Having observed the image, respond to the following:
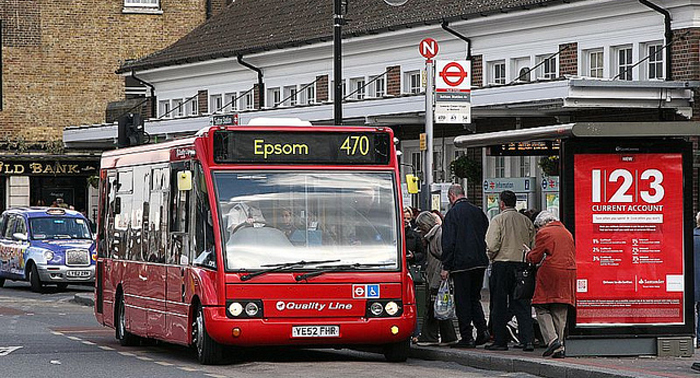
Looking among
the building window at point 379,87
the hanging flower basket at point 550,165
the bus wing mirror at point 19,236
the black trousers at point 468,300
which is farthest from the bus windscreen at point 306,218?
the building window at point 379,87

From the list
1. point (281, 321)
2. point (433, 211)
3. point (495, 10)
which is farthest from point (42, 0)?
point (281, 321)

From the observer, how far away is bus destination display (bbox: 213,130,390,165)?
17.7m

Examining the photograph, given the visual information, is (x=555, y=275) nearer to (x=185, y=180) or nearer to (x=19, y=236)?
(x=185, y=180)

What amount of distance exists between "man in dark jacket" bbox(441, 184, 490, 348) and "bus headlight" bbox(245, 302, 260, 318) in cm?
276

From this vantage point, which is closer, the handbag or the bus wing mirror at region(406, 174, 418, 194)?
the handbag

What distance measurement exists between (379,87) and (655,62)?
1083 cm

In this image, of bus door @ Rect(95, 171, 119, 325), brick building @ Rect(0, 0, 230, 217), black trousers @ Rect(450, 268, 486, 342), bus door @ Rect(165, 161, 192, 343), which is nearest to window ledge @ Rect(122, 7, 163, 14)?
brick building @ Rect(0, 0, 230, 217)

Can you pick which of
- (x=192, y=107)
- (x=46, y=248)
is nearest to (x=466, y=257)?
(x=46, y=248)

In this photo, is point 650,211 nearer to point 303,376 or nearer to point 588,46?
point 303,376

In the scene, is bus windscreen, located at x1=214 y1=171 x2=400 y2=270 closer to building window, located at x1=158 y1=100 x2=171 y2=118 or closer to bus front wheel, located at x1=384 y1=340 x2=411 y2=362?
bus front wheel, located at x1=384 y1=340 x2=411 y2=362

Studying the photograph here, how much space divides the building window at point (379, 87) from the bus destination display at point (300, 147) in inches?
816

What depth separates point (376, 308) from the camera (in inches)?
683

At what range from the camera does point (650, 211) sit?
679 inches

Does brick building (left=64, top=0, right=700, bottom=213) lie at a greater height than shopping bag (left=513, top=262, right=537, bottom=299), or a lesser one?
greater
